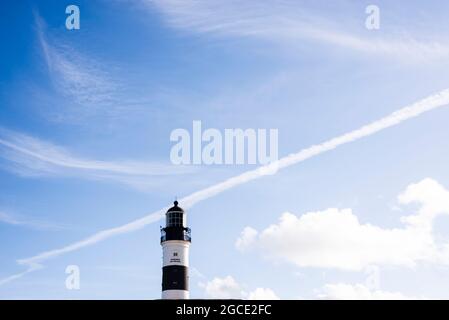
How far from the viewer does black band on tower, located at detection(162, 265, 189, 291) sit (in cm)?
8438

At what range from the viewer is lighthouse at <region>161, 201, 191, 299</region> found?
276ft

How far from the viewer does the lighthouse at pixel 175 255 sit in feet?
276

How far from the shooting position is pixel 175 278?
84875 millimetres

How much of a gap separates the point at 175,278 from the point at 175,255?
3133 mm

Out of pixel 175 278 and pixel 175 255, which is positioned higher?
pixel 175 255

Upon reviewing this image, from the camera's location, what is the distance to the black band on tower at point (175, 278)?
84.4 m
